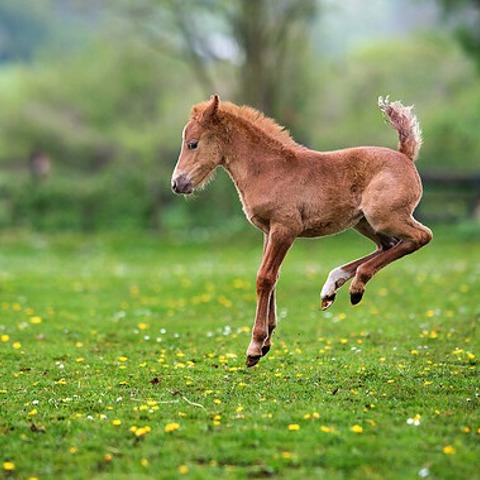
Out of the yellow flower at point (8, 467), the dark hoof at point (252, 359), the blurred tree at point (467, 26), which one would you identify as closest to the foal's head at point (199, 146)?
the dark hoof at point (252, 359)

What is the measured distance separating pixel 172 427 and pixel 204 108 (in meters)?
3.42

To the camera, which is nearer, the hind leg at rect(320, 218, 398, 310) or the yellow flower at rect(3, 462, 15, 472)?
the yellow flower at rect(3, 462, 15, 472)

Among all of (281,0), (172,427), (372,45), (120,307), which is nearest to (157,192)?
(281,0)

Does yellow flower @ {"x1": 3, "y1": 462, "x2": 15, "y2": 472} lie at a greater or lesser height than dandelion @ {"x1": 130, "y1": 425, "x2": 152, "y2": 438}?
lesser

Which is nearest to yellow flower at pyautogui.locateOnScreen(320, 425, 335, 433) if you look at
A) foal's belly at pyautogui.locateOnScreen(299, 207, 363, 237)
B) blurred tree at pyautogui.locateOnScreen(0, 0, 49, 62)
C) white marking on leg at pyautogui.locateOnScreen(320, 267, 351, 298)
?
white marking on leg at pyautogui.locateOnScreen(320, 267, 351, 298)

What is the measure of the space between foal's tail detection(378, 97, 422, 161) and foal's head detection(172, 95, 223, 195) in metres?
1.76

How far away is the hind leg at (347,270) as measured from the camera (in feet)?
27.0

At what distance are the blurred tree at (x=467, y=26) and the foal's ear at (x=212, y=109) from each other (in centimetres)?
A: 2384

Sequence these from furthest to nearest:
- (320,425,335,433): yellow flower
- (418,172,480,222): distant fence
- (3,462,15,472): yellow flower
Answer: (418,172,480,222): distant fence, (320,425,335,433): yellow flower, (3,462,15,472): yellow flower

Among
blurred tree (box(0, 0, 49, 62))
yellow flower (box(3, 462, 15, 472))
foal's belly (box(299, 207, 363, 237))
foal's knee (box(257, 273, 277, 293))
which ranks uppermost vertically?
blurred tree (box(0, 0, 49, 62))

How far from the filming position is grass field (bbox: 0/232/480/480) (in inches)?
241

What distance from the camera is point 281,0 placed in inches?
1253

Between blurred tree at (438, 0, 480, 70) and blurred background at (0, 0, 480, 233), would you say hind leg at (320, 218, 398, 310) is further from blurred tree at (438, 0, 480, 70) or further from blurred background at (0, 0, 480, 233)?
blurred tree at (438, 0, 480, 70)

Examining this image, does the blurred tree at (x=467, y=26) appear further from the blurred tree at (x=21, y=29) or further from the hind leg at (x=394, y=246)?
the blurred tree at (x=21, y=29)
